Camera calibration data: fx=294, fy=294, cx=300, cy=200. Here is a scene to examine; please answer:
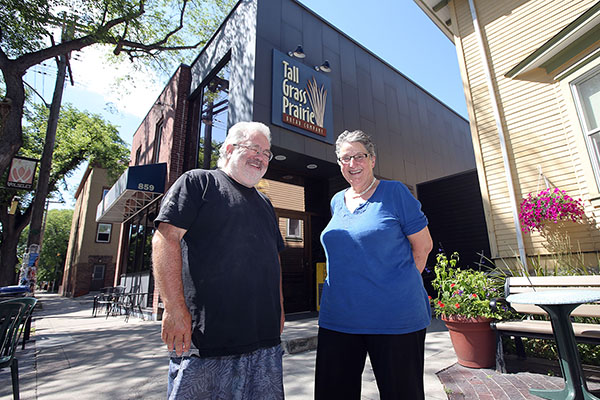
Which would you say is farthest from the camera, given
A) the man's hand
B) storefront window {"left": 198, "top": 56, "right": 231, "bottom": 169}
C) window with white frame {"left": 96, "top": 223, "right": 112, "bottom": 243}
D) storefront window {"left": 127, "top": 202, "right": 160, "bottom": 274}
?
window with white frame {"left": 96, "top": 223, "right": 112, "bottom": 243}

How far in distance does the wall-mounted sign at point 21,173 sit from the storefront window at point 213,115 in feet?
14.5

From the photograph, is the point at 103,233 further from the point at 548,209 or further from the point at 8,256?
the point at 548,209

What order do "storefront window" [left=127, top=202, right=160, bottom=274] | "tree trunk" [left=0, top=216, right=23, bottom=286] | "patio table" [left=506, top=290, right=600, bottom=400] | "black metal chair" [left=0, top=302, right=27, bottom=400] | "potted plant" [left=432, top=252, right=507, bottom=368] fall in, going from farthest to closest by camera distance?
"tree trunk" [left=0, top=216, right=23, bottom=286]
"storefront window" [left=127, top=202, right=160, bottom=274]
"potted plant" [left=432, top=252, right=507, bottom=368]
"black metal chair" [left=0, top=302, right=27, bottom=400]
"patio table" [left=506, top=290, right=600, bottom=400]

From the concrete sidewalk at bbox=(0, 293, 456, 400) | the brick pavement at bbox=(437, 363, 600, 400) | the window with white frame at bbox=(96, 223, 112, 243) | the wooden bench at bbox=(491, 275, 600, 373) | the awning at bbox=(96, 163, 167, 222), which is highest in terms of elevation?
the window with white frame at bbox=(96, 223, 112, 243)

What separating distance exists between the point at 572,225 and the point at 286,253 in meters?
5.65

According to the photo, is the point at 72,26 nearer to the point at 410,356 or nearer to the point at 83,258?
the point at 410,356

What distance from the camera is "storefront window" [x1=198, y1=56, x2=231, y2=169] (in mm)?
7594

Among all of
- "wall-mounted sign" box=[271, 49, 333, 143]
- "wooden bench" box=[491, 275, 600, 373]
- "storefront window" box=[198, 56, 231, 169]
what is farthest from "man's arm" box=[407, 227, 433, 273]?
"storefront window" box=[198, 56, 231, 169]

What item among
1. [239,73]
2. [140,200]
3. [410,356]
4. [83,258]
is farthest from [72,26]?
[83,258]

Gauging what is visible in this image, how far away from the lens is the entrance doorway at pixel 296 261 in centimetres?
720

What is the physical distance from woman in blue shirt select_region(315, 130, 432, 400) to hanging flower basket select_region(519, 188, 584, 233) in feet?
15.6

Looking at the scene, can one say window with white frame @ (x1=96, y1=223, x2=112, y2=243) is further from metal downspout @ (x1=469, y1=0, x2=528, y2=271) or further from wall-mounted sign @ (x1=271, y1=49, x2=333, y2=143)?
metal downspout @ (x1=469, y1=0, x2=528, y2=271)

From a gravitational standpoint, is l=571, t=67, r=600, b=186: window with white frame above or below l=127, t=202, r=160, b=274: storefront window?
above

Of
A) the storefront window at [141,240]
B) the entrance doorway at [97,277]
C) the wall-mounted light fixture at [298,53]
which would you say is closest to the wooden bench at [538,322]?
the wall-mounted light fixture at [298,53]
